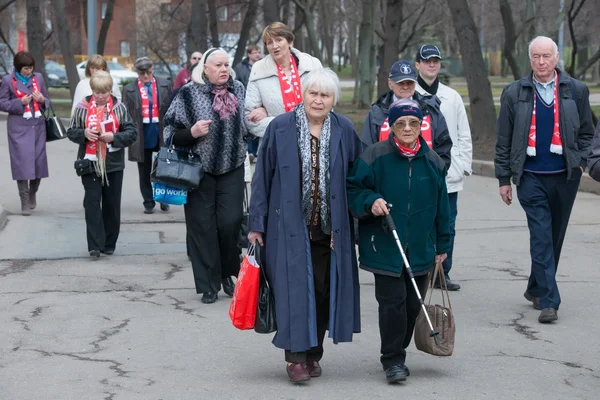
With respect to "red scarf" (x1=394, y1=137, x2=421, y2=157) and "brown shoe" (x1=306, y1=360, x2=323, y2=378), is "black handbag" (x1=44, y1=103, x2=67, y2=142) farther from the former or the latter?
"red scarf" (x1=394, y1=137, x2=421, y2=157)

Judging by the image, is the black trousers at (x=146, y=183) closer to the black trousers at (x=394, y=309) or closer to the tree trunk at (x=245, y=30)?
the black trousers at (x=394, y=309)

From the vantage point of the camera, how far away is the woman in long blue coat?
42.0ft

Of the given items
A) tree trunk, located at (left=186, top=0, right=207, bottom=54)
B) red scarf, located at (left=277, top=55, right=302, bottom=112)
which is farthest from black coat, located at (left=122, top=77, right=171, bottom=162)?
tree trunk, located at (left=186, top=0, right=207, bottom=54)

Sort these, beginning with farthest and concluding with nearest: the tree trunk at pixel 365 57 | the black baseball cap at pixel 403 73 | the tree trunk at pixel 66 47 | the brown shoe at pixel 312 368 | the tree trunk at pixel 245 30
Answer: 1. the tree trunk at pixel 245 30
2. the tree trunk at pixel 365 57
3. the tree trunk at pixel 66 47
4. the black baseball cap at pixel 403 73
5. the brown shoe at pixel 312 368

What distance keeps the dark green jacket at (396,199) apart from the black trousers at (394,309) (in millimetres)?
93

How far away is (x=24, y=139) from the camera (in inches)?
512

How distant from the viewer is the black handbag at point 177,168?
26.2ft

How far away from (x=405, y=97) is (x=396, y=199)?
1.53 m

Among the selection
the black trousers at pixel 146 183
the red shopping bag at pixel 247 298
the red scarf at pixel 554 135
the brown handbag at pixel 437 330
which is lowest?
the black trousers at pixel 146 183

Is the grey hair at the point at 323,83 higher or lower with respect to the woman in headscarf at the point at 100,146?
higher

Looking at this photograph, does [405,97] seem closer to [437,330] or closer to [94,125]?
[437,330]

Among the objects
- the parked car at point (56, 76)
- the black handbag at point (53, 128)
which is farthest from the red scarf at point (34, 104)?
the parked car at point (56, 76)

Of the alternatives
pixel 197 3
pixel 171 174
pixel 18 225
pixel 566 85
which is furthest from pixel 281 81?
pixel 197 3

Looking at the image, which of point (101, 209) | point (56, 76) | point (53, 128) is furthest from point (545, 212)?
point (56, 76)
